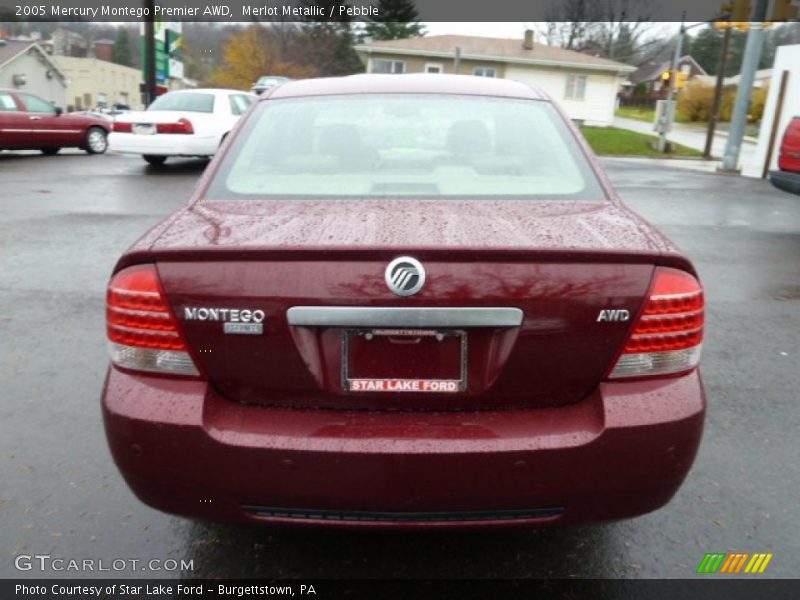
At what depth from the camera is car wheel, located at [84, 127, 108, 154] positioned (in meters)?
17.7

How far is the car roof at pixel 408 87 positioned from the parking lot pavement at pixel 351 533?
1847 millimetres

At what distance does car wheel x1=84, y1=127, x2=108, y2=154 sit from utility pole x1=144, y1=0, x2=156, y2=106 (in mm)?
4564

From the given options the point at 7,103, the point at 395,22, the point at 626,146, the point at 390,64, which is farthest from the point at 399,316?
the point at 395,22

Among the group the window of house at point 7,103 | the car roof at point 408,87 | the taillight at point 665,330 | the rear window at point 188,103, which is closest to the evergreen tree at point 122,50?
the window of house at point 7,103

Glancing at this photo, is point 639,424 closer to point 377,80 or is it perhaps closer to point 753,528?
point 753,528

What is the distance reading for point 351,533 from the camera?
7.19ft

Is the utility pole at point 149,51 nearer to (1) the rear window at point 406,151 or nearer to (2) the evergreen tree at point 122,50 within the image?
(1) the rear window at point 406,151

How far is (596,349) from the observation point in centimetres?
204

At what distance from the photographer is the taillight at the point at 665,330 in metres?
2.07

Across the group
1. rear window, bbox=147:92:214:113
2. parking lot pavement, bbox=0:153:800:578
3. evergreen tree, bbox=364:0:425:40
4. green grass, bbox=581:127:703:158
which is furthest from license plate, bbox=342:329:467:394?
evergreen tree, bbox=364:0:425:40

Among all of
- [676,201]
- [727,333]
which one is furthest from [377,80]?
[676,201]

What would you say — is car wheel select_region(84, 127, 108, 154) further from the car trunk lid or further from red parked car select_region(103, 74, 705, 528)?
the car trunk lid

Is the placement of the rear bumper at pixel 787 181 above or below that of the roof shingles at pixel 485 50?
below

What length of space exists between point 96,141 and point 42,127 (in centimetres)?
169
